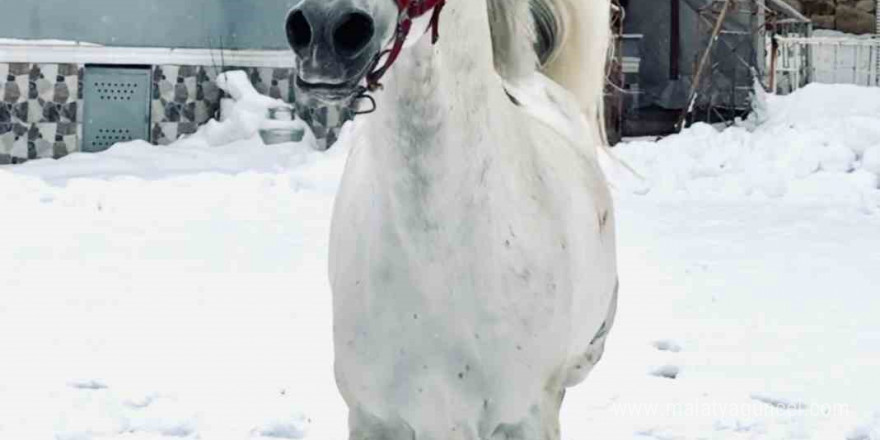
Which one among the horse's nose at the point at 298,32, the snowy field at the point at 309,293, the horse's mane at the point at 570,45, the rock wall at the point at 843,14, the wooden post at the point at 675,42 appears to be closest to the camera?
the horse's nose at the point at 298,32

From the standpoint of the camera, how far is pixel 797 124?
42.9 ft

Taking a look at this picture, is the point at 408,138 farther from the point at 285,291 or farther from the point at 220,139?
the point at 220,139

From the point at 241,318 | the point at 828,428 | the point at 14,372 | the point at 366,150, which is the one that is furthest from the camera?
the point at 241,318

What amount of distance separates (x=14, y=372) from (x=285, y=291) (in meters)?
2.02

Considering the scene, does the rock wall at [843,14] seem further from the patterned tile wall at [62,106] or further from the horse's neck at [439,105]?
the horse's neck at [439,105]

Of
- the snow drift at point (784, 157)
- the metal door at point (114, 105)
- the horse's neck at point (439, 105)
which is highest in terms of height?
the horse's neck at point (439, 105)

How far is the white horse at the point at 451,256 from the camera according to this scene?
7.66ft

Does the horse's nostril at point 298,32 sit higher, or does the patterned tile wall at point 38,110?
the horse's nostril at point 298,32

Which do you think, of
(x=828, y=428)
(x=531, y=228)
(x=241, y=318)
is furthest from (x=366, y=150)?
(x=241, y=318)

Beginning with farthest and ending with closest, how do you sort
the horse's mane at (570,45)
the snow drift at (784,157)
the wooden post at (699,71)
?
the wooden post at (699,71) < the snow drift at (784,157) < the horse's mane at (570,45)

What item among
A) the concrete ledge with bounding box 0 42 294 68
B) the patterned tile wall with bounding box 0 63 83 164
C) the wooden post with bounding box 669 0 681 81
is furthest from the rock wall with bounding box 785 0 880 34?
the patterned tile wall with bounding box 0 63 83 164

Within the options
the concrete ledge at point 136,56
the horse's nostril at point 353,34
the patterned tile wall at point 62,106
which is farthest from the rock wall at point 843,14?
the horse's nostril at point 353,34

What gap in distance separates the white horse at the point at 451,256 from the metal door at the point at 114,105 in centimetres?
1079

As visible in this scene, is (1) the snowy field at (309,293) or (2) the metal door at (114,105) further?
(2) the metal door at (114,105)
